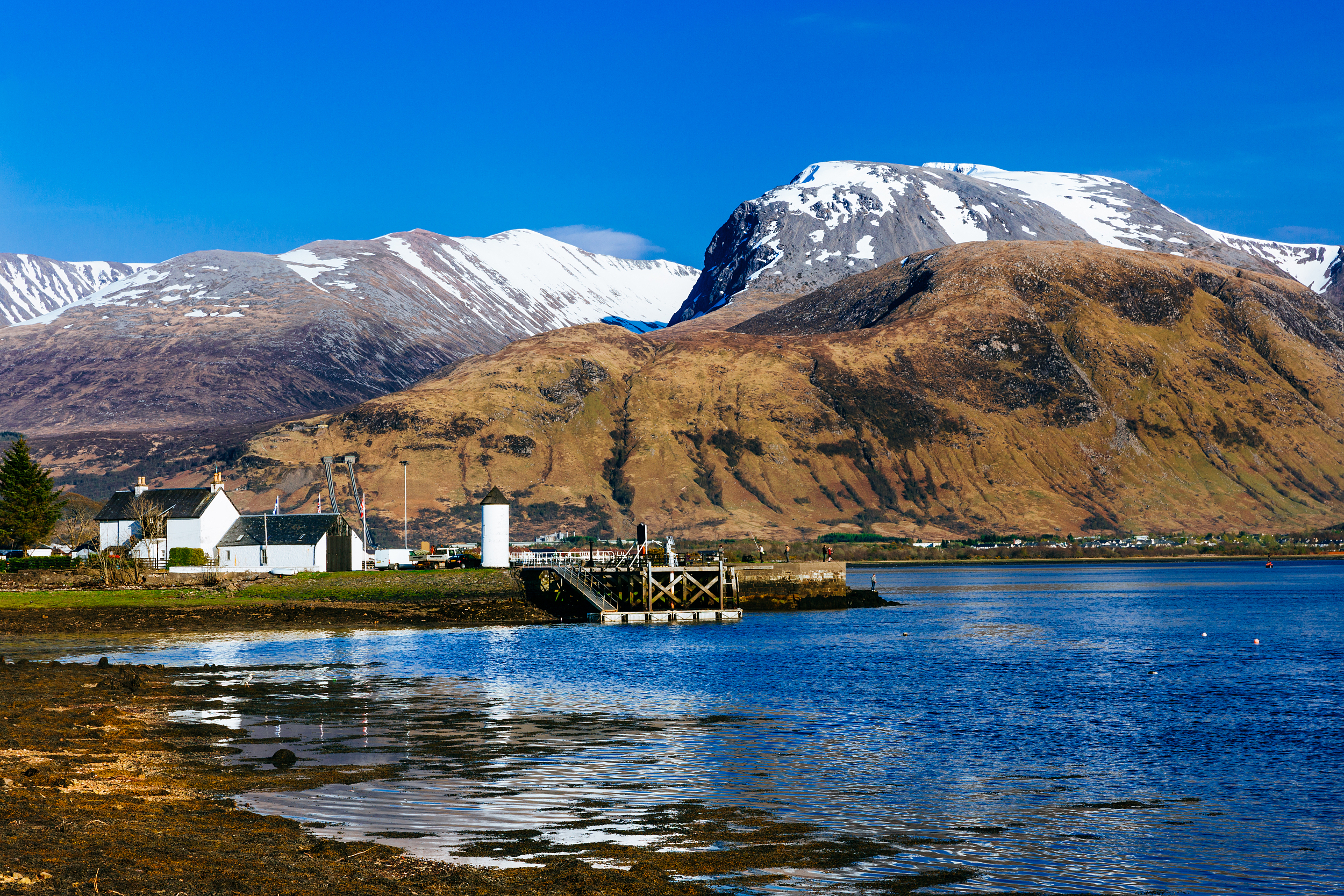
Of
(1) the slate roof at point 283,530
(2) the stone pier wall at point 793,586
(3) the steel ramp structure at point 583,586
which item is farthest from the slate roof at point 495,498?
(2) the stone pier wall at point 793,586

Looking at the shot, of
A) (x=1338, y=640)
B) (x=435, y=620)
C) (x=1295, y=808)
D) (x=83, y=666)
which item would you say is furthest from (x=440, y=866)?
(x=1338, y=640)

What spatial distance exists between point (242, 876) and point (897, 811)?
1211 cm

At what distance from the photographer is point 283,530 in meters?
91.1

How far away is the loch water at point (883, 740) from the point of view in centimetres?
1981

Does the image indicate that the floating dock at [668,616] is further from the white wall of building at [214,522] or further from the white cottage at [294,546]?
the white wall of building at [214,522]

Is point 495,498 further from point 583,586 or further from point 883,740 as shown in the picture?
point 883,740

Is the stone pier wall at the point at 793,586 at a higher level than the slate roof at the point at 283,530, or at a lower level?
lower

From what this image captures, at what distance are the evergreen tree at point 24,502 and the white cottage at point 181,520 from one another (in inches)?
348

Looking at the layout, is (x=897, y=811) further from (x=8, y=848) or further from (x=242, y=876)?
(x=8, y=848)

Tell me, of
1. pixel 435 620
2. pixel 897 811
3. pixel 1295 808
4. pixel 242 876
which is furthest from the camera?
pixel 435 620

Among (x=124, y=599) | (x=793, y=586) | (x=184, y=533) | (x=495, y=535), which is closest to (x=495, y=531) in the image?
(x=495, y=535)

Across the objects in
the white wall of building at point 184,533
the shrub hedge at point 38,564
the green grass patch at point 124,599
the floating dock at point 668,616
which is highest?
the white wall of building at point 184,533

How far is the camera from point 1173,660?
5712cm

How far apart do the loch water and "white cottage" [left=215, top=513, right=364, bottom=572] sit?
922 inches
